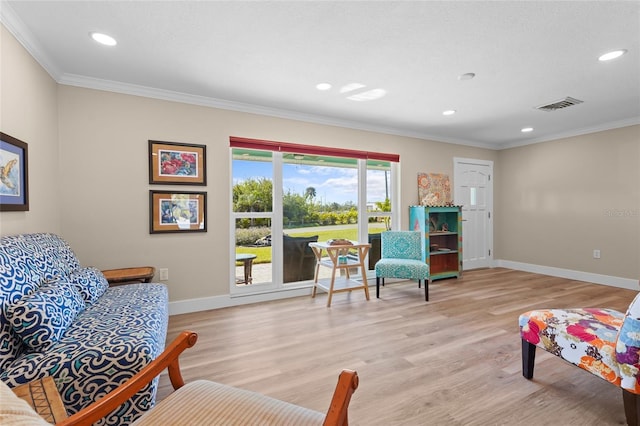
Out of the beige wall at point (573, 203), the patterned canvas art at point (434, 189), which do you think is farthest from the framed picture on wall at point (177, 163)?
the beige wall at point (573, 203)

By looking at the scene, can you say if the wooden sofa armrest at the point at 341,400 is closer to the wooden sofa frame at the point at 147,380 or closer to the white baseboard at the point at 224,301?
the wooden sofa frame at the point at 147,380

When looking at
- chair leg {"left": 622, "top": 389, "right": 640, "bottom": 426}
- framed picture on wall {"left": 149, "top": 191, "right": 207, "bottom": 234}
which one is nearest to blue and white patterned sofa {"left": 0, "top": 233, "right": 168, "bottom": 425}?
framed picture on wall {"left": 149, "top": 191, "right": 207, "bottom": 234}

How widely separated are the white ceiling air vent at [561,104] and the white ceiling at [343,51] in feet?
0.29

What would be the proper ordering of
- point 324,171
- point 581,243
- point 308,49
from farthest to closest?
point 581,243 < point 324,171 < point 308,49

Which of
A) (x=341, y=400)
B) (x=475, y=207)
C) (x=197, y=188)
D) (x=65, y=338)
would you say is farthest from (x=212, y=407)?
(x=475, y=207)

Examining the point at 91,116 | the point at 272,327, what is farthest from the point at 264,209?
the point at 91,116

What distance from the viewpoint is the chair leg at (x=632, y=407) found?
1498 millimetres

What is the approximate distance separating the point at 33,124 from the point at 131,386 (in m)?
2.36

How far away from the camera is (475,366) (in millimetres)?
2195

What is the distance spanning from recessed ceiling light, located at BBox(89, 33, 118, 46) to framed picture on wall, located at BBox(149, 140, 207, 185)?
3.42 feet

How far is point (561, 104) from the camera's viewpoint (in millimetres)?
3564

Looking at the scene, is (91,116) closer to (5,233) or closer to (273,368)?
(5,233)

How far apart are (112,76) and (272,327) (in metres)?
2.81

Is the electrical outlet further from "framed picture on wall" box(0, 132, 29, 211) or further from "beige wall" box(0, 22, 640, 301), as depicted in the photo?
"framed picture on wall" box(0, 132, 29, 211)
